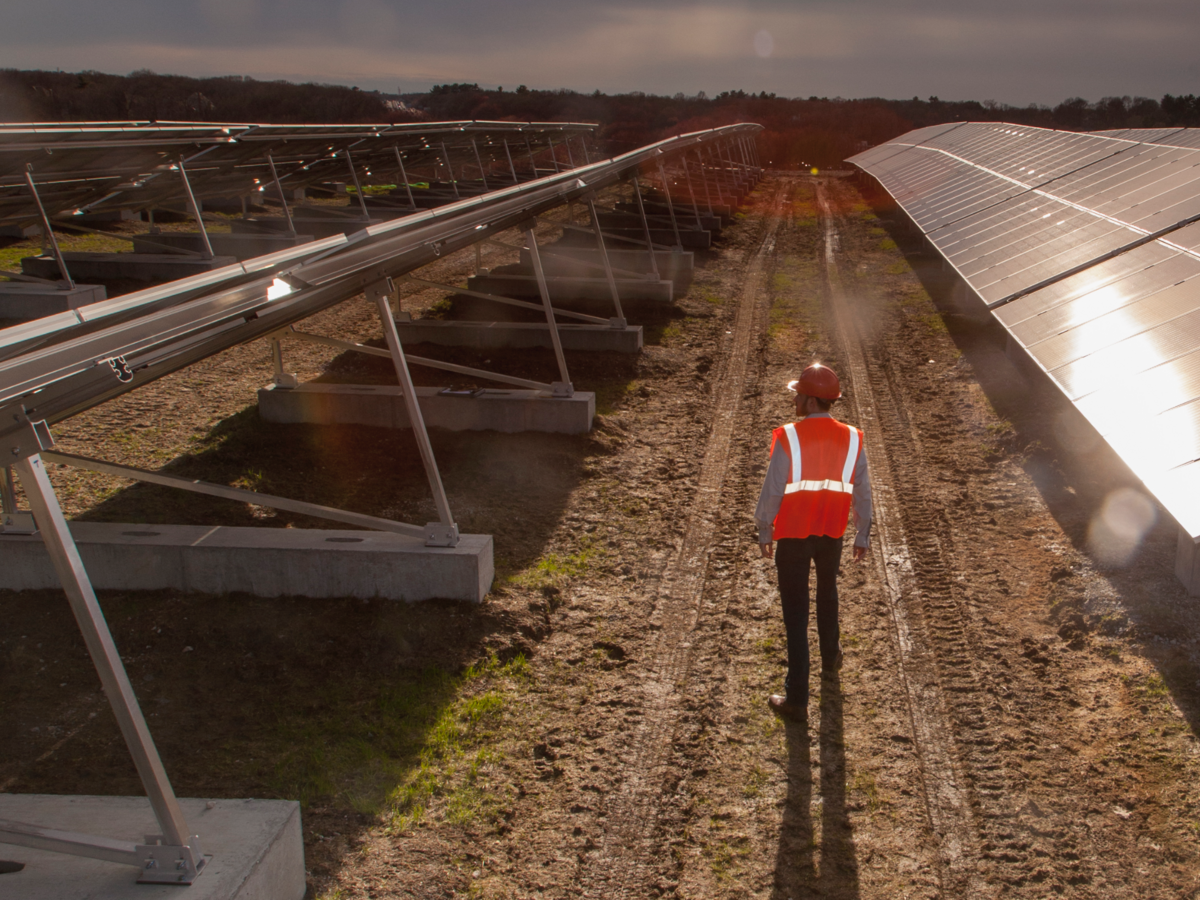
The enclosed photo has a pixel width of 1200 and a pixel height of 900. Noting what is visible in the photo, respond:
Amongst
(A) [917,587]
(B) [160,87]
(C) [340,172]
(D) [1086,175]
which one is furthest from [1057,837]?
(B) [160,87]

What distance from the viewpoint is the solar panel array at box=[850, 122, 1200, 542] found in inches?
274

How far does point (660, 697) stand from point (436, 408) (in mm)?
5399

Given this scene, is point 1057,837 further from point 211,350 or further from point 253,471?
point 253,471

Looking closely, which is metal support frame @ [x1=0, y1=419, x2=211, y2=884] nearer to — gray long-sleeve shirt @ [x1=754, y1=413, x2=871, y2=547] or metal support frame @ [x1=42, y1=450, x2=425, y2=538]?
metal support frame @ [x1=42, y1=450, x2=425, y2=538]

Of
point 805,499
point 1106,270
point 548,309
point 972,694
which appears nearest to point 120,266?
point 548,309

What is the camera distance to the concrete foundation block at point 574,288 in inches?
624

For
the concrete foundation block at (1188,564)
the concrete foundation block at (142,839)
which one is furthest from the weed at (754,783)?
the concrete foundation block at (1188,564)

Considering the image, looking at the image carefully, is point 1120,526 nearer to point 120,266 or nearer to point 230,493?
point 230,493

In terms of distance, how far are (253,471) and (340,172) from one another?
665 inches

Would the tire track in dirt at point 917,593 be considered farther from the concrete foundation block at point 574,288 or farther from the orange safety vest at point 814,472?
the concrete foundation block at point 574,288

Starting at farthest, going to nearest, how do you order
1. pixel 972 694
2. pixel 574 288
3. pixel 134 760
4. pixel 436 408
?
pixel 574 288, pixel 436 408, pixel 972 694, pixel 134 760

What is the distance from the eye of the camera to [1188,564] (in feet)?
19.2

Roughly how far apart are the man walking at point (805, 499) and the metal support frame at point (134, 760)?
3.10m

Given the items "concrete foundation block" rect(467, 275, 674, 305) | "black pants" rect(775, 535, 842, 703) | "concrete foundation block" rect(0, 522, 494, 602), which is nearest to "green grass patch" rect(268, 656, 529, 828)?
"concrete foundation block" rect(0, 522, 494, 602)
